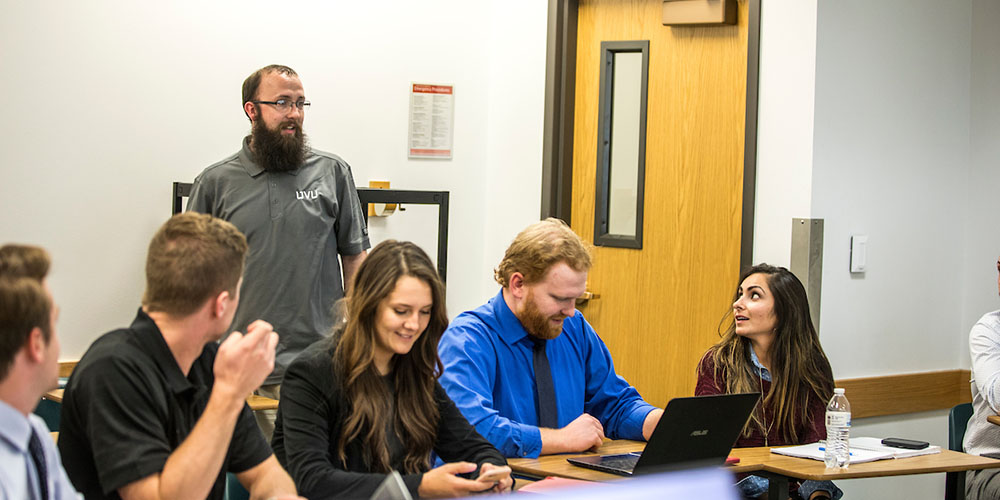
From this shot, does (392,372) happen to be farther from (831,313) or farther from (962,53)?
(962,53)

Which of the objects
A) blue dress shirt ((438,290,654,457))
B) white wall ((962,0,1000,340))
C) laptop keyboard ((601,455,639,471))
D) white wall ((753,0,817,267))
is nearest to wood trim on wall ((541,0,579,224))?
white wall ((753,0,817,267))

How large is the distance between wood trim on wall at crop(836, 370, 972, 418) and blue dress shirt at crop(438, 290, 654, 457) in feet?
3.98

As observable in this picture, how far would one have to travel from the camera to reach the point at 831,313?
13.3ft

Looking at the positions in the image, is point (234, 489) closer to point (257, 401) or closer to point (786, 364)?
point (257, 401)

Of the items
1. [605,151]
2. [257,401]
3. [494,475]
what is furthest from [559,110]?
[494,475]

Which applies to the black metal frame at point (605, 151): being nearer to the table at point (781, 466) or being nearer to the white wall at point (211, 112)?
the white wall at point (211, 112)

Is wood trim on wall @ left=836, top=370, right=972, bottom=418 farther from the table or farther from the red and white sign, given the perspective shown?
the red and white sign

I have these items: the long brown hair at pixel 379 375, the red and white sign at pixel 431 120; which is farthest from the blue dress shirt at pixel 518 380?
the red and white sign at pixel 431 120

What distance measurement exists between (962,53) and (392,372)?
3.14 m

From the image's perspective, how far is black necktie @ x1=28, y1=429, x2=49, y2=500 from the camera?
1577 millimetres

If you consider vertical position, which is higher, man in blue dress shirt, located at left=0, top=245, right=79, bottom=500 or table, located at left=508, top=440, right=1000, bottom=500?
man in blue dress shirt, located at left=0, top=245, right=79, bottom=500

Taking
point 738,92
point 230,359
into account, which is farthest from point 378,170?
point 230,359

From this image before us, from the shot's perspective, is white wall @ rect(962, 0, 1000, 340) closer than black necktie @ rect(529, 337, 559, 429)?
No

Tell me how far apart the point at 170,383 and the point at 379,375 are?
1.99 ft
